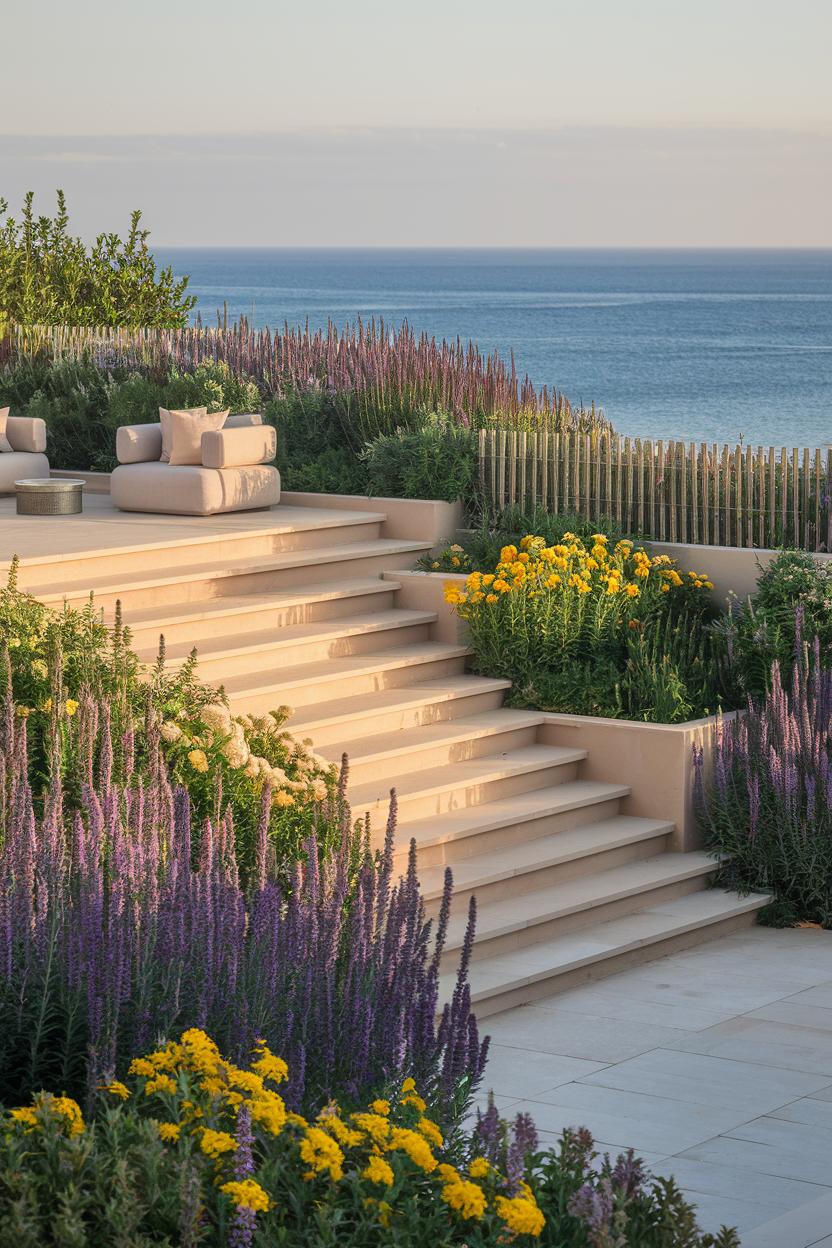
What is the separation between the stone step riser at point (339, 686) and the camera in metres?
8.75

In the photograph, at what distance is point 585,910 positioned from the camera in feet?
26.3

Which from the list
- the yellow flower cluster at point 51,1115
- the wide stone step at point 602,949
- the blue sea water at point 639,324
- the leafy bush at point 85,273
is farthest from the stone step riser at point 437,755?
the blue sea water at point 639,324

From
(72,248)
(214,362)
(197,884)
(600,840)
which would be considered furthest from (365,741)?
(72,248)

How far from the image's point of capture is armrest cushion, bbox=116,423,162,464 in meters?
11.7

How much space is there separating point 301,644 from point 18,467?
12.5ft

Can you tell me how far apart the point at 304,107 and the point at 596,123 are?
14245 mm

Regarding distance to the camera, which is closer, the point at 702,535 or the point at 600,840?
the point at 600,840

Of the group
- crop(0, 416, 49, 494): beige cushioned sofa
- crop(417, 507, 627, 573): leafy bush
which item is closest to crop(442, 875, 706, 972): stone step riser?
crop(417, 507, 627, 573): leafy bush

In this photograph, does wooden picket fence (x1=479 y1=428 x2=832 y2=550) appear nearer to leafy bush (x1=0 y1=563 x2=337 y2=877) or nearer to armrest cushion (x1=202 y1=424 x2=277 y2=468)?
armrest cushion (x1=202 y1=424 x2=277 y2=468)

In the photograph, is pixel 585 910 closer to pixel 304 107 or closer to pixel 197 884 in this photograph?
pixel 197 884

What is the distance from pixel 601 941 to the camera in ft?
25.6

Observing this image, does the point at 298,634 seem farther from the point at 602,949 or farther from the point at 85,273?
the point at 85,273

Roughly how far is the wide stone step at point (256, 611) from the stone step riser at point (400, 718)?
33.0 inches

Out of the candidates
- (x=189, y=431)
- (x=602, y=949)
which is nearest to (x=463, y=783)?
(x=602, y=949)
